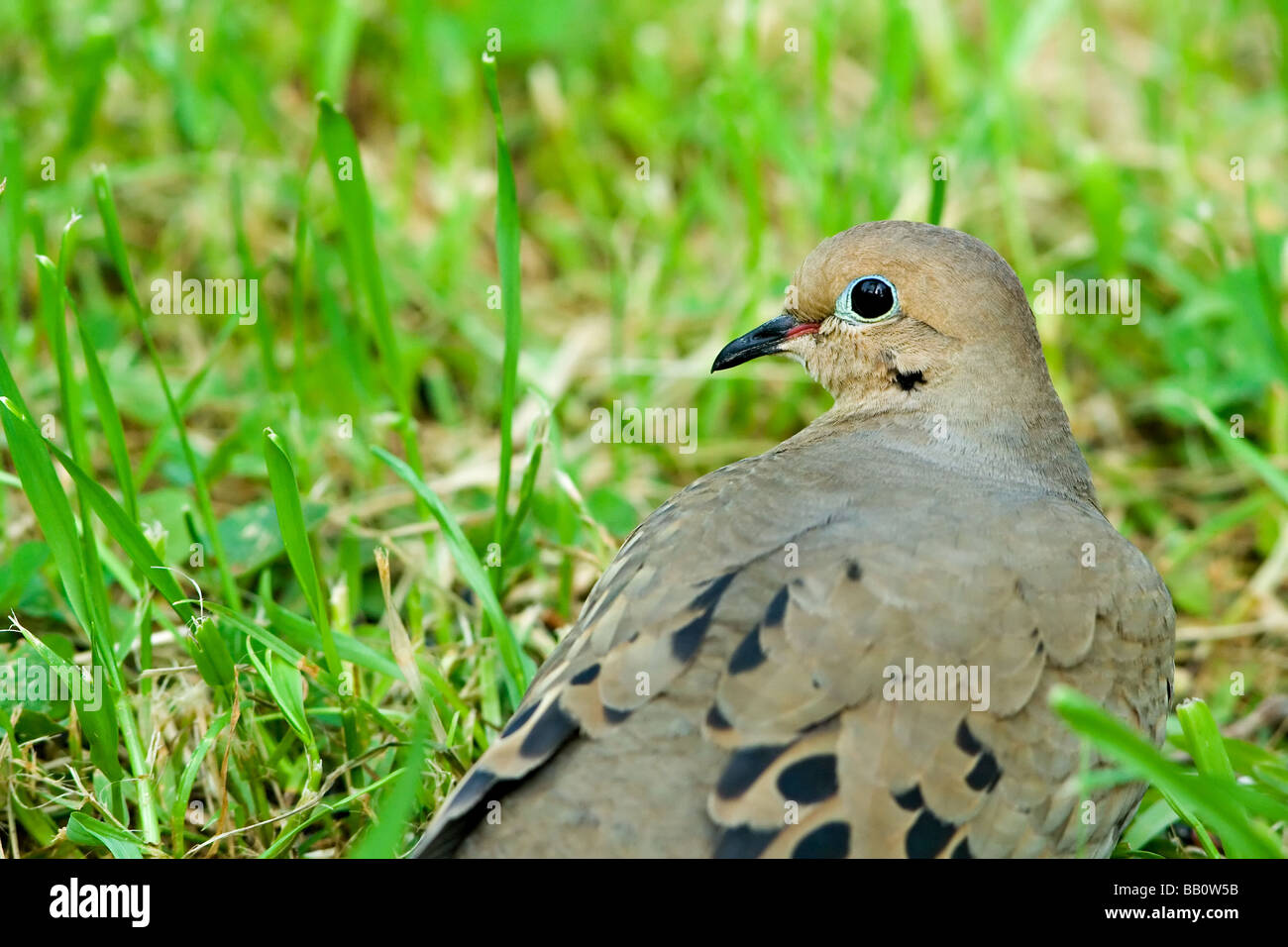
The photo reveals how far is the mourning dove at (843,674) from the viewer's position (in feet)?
7.97

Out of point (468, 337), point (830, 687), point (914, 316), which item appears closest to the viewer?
point (830, 687)

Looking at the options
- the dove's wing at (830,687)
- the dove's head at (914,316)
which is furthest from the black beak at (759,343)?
the dove's wing at (830,687)

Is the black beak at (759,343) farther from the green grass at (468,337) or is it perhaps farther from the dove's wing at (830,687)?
the dove's wing at (830,687)

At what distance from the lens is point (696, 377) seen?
4.82 m

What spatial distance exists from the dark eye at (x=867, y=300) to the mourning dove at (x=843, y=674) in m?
0.37

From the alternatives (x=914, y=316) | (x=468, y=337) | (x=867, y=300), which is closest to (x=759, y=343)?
(x=867, y=300)

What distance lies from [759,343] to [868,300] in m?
0.35

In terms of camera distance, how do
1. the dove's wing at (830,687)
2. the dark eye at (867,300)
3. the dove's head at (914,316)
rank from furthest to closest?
the dark eye at (867,300), the dove's head at (914,316), the dove's wing at (830,687)

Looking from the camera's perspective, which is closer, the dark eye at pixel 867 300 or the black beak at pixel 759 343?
the dark eye at pixel 867 300

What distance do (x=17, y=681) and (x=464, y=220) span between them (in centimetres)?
271

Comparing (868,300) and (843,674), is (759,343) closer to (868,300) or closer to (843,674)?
(868,300)

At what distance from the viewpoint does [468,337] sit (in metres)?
4.96
